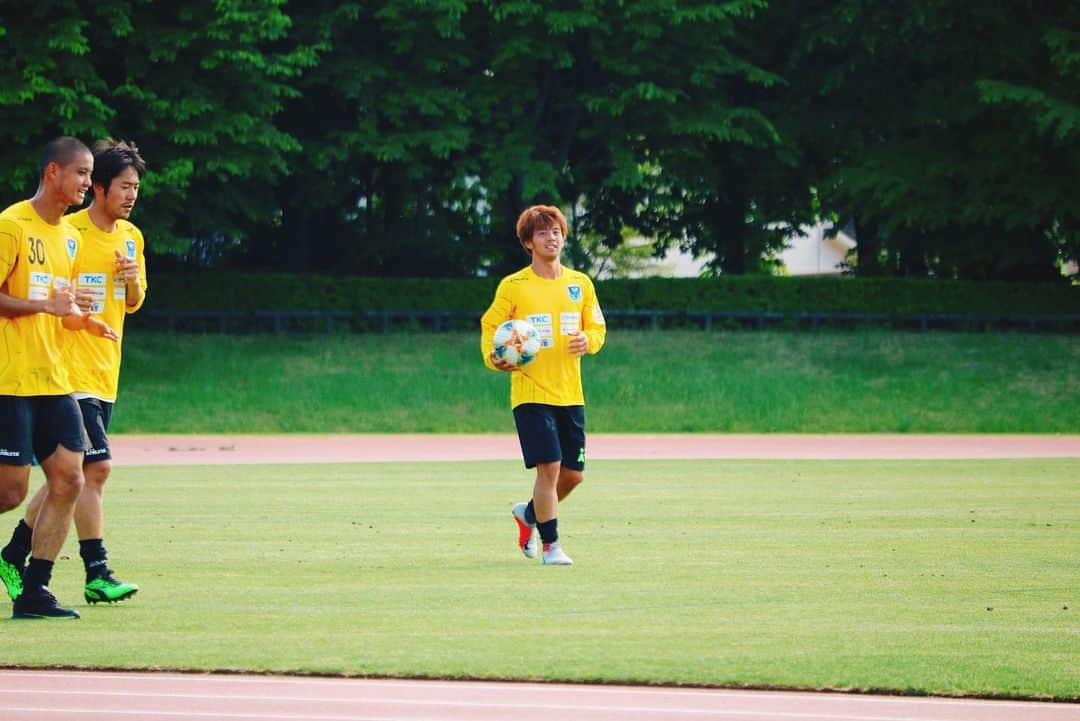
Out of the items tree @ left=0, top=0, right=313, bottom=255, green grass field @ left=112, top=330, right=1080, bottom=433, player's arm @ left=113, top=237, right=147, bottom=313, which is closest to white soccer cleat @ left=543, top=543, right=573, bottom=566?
player's arm @ left=113, top=237, right=147, bottom=313

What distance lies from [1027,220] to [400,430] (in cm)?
1599

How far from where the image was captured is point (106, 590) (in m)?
8.71

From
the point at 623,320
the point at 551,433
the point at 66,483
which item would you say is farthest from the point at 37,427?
Answer: the point at 623,320

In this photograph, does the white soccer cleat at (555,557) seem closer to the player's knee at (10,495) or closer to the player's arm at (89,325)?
the player's arm at (89,325)

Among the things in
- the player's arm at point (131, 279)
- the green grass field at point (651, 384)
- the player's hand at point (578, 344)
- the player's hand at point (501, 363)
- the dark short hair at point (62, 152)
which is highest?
the dark short hair at point (62, 152)

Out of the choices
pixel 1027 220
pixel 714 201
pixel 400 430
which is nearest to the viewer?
pixel 400 430

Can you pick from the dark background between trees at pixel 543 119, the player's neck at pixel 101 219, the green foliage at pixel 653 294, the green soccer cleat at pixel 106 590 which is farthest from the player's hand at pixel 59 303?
the green foliage at pixel 653 294

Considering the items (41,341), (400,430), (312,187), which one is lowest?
(400,430)

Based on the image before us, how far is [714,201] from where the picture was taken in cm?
4606

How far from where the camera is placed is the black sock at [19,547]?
29.3 feet

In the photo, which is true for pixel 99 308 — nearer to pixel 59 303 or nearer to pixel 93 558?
pixel 59 303

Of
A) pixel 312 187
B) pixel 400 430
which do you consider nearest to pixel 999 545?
pixel 400 430

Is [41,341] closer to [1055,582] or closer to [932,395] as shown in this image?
[1055,582]

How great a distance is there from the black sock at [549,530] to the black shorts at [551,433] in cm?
36
